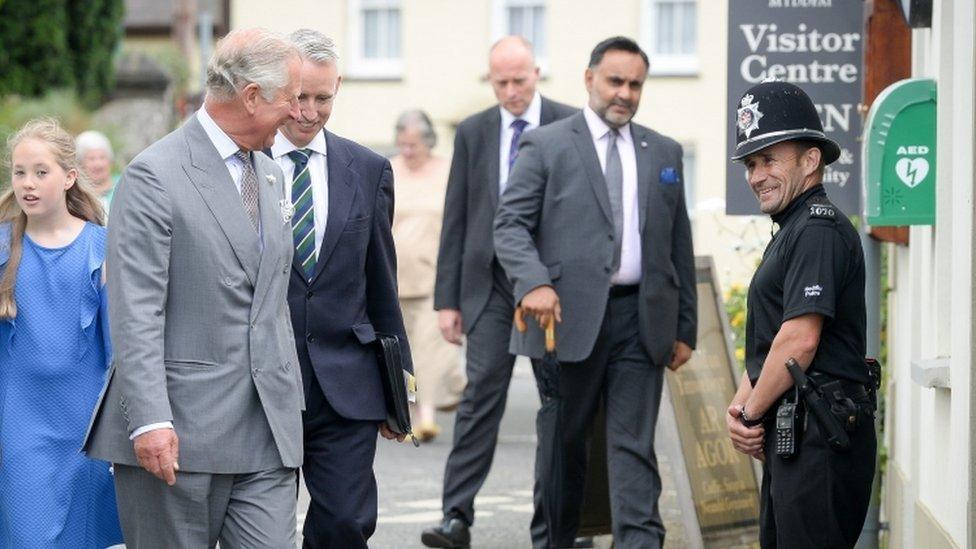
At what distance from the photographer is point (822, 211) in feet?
19.6

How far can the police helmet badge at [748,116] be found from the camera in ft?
20.3

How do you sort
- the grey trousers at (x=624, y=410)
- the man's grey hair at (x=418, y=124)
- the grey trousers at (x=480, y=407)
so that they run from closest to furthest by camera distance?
the grey trousers at (x=624, y=410), the grey trousers at (x=480, y=407), the man's grey hair at (x=418, y=124)

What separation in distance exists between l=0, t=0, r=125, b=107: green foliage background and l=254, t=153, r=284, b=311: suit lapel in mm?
18674

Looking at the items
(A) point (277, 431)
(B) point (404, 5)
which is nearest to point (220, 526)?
(A) point (277, 431)

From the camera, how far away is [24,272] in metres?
7.04

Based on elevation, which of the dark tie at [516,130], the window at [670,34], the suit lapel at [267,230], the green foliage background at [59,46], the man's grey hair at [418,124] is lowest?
the suit lapel at [267,230]

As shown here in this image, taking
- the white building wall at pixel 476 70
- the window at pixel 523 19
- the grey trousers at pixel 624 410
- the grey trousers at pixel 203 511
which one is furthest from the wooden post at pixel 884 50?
the window at pixel 523 19

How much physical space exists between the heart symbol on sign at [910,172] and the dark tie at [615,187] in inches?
53.2

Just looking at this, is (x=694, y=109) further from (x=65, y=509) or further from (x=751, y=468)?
(x=65, y=509)

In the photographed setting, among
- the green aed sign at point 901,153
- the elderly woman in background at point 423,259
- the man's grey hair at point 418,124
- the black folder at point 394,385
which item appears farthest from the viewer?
the elderly woman in background at point 423,259

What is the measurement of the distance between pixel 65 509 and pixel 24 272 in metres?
0.81

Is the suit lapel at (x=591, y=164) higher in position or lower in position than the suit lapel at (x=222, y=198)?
higher

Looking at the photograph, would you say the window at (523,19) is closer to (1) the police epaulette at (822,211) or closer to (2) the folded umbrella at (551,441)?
(2) the folded umbrella at (551,441)

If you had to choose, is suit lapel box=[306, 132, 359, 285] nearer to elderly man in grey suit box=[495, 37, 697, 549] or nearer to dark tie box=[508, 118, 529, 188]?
elderly man in grey suit box=[495, 37, 697, 549]
